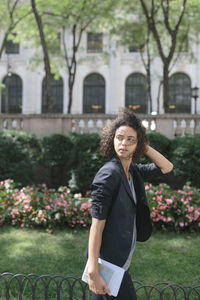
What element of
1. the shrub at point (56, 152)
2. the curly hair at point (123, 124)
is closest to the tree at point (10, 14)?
the shrub at point (56, 152)

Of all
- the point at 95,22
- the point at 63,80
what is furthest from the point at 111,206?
the point at 63,80

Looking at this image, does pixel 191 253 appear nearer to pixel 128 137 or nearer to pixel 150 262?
pixel 150 262

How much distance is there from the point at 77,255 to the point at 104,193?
148 inches

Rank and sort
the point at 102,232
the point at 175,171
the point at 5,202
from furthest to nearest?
the point at 175,171 < the point at 5,202 < the point at 102,232

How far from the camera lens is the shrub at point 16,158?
373 inches

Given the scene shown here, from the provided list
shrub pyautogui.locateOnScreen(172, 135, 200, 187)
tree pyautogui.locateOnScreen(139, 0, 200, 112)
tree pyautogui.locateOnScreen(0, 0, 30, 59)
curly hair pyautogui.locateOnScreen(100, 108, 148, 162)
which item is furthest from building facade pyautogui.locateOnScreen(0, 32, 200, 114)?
curly hair pyautogui.locateOnScreen(100, 108, 148, 162)

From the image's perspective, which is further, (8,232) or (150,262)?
(8,232)

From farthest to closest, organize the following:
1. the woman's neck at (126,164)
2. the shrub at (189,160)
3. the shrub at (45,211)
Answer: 1. the shrub at (189,160)
2. the shrub at (45,211)
3. the woman's neck at (126,164)

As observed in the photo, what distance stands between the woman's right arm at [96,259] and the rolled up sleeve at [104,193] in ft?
0.20

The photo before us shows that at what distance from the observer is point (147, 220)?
2.52m

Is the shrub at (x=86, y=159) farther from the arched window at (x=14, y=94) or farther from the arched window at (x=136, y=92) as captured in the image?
the arched window at (x=14, y=94)

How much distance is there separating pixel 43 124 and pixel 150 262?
314 inches

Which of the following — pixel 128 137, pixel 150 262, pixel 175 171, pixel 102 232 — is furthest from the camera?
pixel 175 171

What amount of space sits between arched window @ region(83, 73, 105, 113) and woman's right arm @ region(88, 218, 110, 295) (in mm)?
34939
